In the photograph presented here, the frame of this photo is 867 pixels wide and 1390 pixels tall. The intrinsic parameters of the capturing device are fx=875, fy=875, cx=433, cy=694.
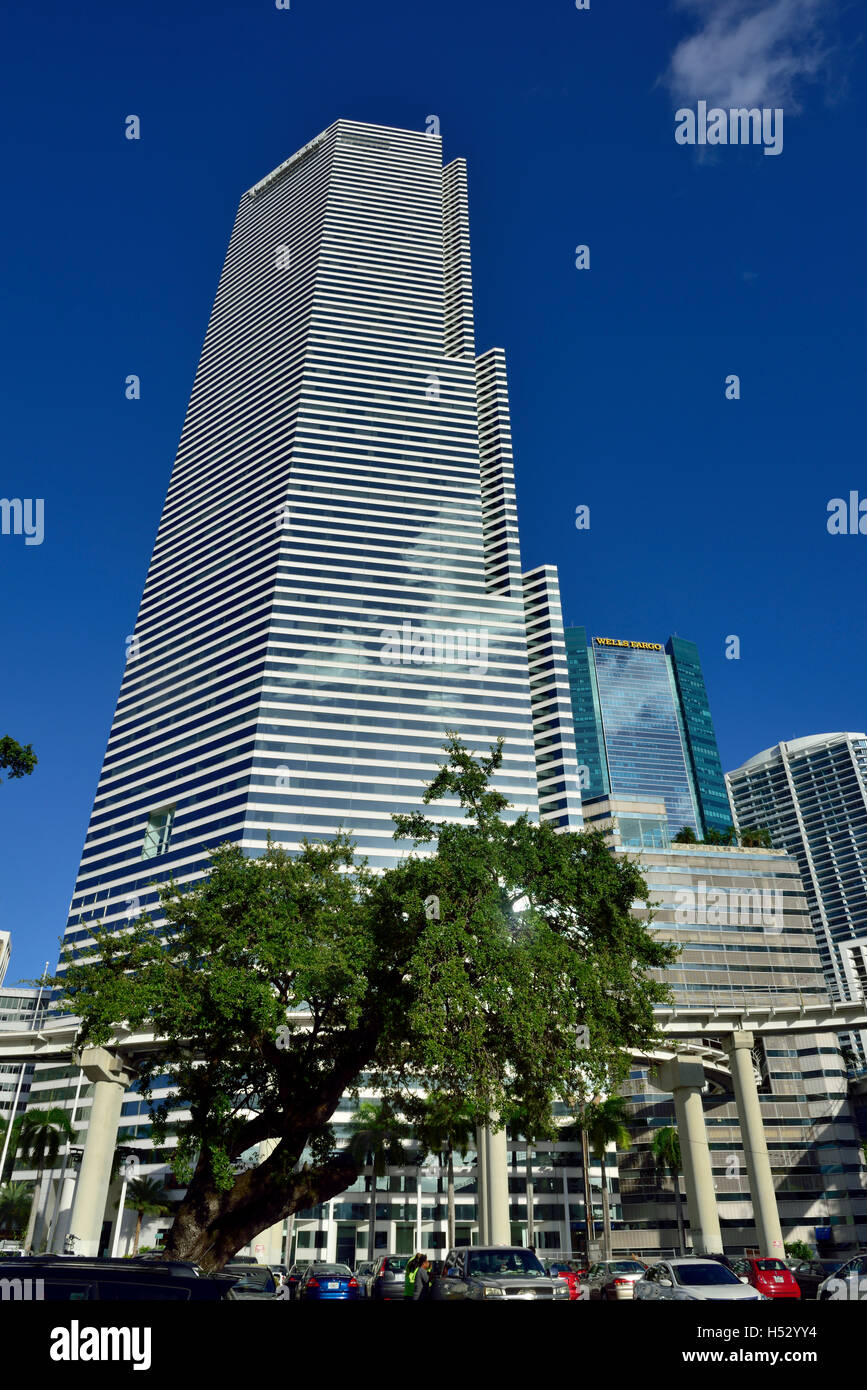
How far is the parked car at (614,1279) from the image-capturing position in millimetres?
27500

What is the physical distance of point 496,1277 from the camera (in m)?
18.0

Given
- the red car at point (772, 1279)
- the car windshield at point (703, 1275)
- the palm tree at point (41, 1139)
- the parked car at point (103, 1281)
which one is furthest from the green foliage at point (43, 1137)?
the parked car at point (103, 1281)

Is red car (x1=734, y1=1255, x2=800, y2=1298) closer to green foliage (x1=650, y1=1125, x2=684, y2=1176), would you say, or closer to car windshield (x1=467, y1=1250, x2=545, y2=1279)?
car windshield (x1=467, y1=1250, x2=545, y2=1279)

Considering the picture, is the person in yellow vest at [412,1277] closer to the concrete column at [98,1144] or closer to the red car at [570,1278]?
the red car at [570,1278]

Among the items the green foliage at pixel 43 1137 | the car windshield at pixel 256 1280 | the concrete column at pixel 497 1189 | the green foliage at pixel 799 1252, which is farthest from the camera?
the green foliage at pixel 799 1252

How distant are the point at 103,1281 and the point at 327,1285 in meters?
24.5

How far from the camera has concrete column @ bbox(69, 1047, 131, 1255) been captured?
160ft

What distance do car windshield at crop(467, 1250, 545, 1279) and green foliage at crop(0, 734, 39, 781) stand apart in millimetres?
15393

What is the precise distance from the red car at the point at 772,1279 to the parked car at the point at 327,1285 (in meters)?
12.4
